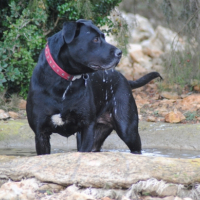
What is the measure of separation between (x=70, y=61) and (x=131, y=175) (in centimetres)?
127

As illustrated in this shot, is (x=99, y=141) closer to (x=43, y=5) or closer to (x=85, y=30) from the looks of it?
(x=85, y=30)

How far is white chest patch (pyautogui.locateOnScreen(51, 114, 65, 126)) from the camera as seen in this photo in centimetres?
364

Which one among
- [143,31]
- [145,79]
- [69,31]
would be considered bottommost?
[145,79]

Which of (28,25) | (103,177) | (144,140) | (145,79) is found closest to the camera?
(103,177)

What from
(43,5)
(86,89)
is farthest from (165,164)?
(43,5)

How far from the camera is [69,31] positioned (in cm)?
359

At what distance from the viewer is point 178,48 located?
7.12 metres

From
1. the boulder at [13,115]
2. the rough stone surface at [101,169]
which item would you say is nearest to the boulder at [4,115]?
the boulder at [13,115]

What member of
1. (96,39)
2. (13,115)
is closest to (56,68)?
(96,39)

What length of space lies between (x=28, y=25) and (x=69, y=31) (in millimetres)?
3102

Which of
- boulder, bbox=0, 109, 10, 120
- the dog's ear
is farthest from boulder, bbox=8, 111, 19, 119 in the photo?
the dog's ear

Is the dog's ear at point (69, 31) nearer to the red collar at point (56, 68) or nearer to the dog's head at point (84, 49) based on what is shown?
the dog's head at point (84, 49)

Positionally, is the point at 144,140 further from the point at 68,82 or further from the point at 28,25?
the point at 28,25

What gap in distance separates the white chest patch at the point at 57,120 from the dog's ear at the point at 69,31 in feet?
2.14
